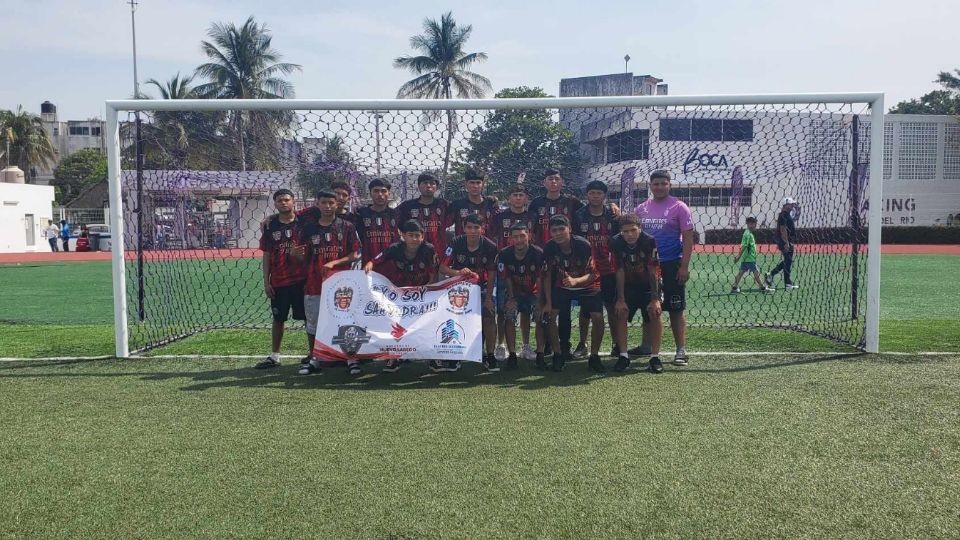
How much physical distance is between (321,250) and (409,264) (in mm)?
859

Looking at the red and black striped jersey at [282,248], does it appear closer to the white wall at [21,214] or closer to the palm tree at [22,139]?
the white wall at [21,214]

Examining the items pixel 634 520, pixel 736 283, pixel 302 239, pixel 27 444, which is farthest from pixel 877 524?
pixel 736 283

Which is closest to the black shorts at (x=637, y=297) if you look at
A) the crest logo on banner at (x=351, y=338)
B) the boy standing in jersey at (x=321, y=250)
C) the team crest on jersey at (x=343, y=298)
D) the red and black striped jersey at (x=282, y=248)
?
the crest logo on banner at (x=351, y=338)

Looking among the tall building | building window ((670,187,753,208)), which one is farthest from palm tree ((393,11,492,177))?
the tall building

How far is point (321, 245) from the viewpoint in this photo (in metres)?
6.75

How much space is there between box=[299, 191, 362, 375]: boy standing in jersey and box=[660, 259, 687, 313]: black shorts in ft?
9.86

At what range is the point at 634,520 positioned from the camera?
3.20 meters

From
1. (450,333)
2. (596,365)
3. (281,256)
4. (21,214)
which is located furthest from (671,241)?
(21,214)

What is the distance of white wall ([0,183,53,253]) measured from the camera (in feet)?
108

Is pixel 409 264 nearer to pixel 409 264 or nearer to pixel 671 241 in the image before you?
pixel 409 264

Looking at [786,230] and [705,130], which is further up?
[705,130]

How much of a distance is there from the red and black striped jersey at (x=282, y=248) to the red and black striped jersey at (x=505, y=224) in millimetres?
1882

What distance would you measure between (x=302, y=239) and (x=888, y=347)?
6008mm

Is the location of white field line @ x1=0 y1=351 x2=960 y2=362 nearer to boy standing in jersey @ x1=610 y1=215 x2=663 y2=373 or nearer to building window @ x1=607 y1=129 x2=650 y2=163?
boy standing in jersey @ x1=610 y1=215 x2=663 y2=373
